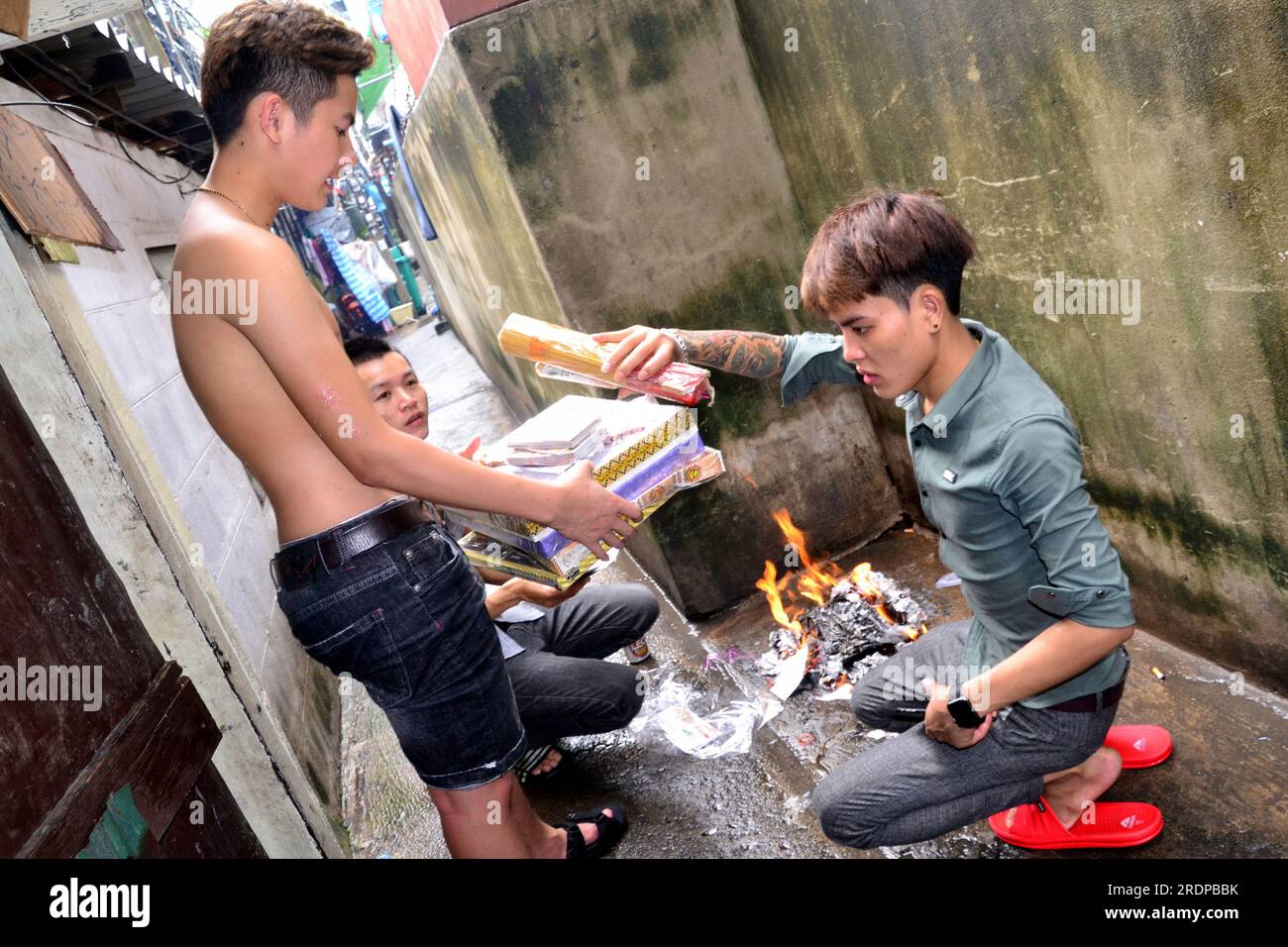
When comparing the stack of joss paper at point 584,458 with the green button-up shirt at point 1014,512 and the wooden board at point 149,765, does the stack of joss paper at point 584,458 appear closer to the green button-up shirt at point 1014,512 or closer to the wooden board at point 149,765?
the green button-up shirt at point 1014,512

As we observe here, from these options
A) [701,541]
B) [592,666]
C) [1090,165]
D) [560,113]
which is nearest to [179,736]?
[592,666]

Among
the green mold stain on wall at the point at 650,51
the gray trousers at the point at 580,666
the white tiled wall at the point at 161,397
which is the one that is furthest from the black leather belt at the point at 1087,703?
the green mold stain on wall at the point at 650,51

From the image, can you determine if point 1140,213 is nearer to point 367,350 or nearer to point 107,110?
point 367,350

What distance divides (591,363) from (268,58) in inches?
48.3

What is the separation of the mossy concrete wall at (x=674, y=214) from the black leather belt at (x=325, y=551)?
1.80 metres

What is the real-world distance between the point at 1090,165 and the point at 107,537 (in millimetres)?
3200

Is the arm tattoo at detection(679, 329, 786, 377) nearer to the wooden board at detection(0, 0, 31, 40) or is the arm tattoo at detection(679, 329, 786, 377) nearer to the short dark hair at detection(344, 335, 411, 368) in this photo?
the short dark hair at detection(344, 335, 411, 368)

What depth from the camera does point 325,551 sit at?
2064 millimetres

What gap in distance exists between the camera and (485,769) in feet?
7.46

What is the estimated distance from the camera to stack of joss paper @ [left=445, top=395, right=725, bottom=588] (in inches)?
96.9

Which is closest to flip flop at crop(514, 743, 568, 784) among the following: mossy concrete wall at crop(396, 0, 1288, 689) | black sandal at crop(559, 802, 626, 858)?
black sandal at crop(559, 802, 626, 858)

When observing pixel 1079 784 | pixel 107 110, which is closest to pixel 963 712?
pixel 1079 784

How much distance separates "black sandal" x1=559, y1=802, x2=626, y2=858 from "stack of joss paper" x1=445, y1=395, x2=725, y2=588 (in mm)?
896

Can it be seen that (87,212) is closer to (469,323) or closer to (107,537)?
(107,537)
